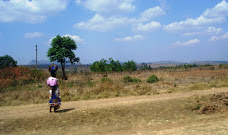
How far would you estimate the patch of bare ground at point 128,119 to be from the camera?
6.10m

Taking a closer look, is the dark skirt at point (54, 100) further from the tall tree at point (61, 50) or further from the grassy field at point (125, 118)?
the tall tree at point (61, 50)

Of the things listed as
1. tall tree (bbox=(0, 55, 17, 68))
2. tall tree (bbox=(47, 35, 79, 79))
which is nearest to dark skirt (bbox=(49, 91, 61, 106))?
tall tree (bbox=(47, 35, 79, 79))

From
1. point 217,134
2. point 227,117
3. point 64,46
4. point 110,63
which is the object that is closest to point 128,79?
point 64,46

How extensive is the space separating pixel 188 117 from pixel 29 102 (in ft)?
24.3

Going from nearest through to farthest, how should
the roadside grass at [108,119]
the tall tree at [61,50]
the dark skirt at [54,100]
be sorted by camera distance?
the roadside grass at [108,119], the dark skirt at [54,100], the tall tree at [61,50]

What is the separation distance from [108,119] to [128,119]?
71 centimetres

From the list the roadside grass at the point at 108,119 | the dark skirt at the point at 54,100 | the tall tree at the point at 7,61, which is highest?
the tall tree at the point at 7,61

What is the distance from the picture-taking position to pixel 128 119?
23.3ft

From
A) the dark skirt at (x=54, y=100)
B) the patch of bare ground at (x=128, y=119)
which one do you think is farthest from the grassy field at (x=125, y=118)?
the dark skirt at (x=54, y=100)

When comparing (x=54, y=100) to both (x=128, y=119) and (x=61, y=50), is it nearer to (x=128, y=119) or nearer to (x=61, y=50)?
(x=128, y=119)

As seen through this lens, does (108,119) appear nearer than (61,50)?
Yes

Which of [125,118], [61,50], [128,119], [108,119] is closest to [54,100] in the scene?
[108,119]

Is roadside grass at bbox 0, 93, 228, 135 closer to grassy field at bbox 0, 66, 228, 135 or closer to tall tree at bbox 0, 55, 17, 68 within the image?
grassy field at bbox 0, 66, 228, 135

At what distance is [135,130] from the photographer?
6.15m
